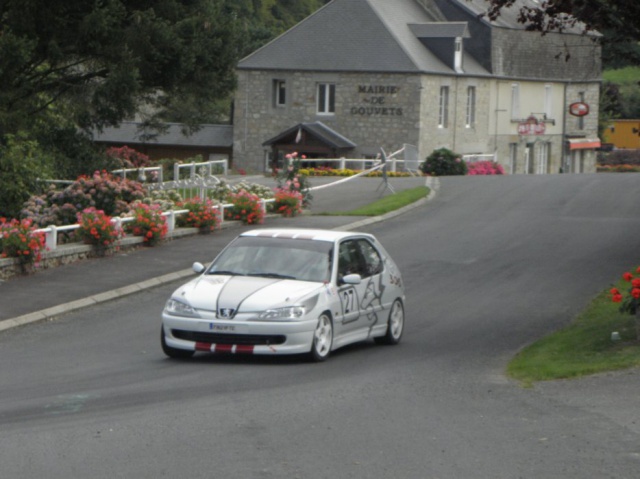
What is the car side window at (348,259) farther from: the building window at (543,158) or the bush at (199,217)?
the building window at (543,158)

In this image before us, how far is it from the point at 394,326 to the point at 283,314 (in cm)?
285

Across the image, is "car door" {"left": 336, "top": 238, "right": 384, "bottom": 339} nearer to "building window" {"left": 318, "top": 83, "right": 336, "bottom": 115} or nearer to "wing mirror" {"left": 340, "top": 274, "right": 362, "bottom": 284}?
"wing mirror" {"left": 340, "top": 274, "right": 362, "bottom": 284}

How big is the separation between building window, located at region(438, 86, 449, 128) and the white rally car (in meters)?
44.6

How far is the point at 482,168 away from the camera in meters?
51.8

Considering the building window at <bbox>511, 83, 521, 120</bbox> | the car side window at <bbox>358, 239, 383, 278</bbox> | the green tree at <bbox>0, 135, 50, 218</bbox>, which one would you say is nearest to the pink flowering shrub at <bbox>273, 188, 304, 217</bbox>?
the green tree at <bbox>0, 135, 50, 218</bbox>

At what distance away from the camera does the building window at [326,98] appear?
59219 millimetres

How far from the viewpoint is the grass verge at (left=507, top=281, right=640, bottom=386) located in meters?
12.3

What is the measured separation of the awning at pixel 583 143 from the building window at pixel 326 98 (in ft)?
54.9

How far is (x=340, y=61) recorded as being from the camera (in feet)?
192

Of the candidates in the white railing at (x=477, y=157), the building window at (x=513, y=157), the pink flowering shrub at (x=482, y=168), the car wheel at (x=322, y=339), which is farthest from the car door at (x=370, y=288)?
the building window at (x=513, y=157)

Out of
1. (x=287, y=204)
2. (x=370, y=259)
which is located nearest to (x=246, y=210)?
(x=287, y=204)

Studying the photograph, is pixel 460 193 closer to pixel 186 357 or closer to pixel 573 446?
pixel 186 357

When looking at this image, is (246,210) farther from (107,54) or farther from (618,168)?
(618,168)

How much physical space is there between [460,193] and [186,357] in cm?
2278
